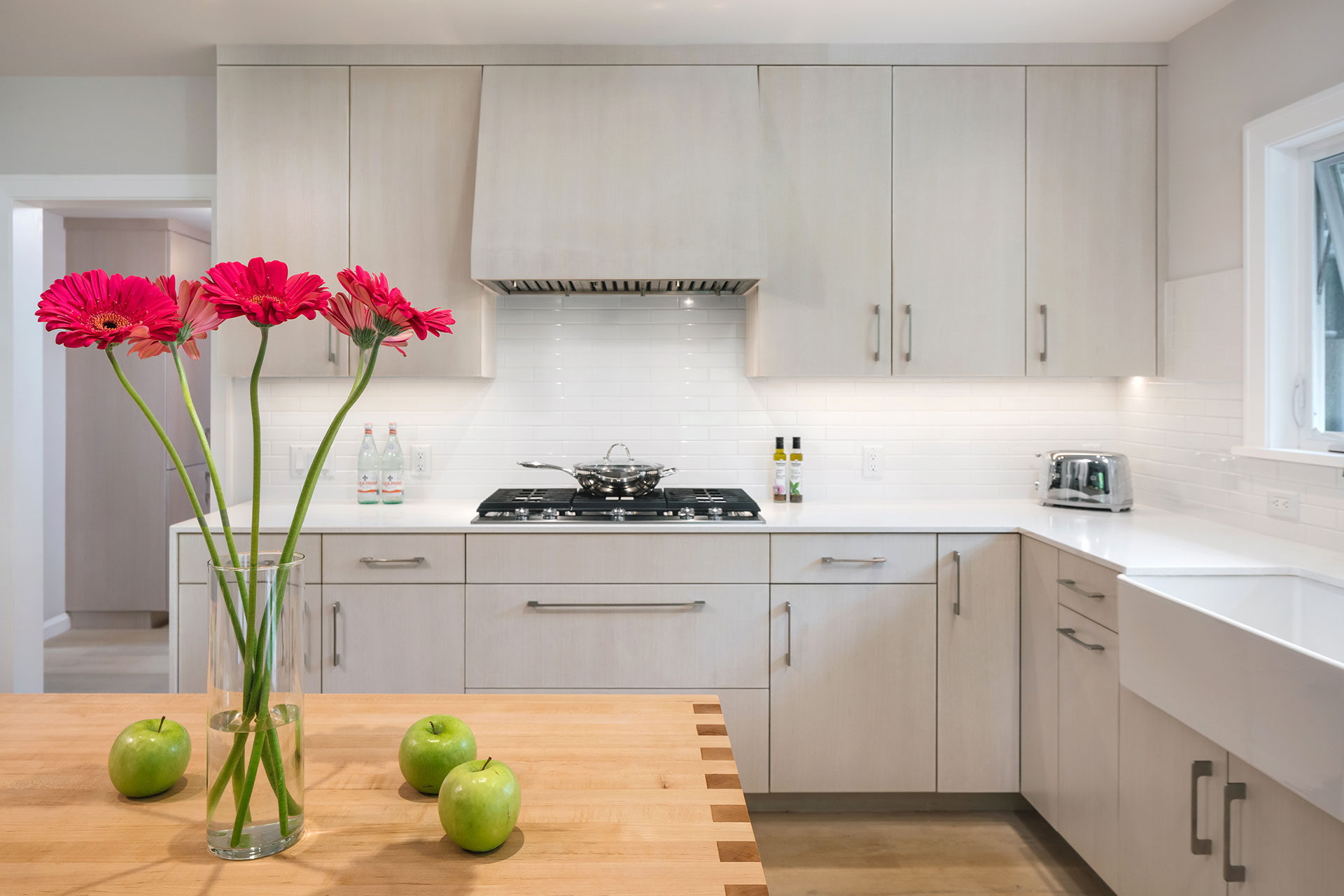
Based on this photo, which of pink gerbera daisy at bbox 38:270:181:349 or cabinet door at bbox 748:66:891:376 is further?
cabinet door at bbox 748:66:891:376

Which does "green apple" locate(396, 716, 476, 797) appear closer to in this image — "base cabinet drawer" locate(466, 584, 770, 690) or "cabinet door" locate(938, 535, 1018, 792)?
"base cabinet drawer" locate(466, 584, 770, 690)

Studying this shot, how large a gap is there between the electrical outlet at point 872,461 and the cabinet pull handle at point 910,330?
46 cm

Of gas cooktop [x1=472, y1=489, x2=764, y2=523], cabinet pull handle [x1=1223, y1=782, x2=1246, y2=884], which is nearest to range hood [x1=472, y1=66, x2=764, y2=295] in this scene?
gas cooktop [x1=472, y1=489, x2=764, y2=523]

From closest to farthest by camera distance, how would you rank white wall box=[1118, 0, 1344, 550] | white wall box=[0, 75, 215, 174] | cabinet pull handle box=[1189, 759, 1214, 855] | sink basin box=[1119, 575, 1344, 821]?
sink basin box=[1119, 575, 1344, 821] → cabinet pull handle box=[1189, 759, 1214, 855] → white wall box=[1118, 0, 1344, 550] → white wall box=[0, 75, 215, 174]

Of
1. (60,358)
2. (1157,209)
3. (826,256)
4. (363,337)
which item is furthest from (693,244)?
(60,358)

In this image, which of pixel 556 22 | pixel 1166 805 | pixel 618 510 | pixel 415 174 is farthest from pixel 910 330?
pixel 415 174

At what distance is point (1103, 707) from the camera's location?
2299 mm

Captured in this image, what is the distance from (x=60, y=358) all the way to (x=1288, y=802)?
5.74 metres

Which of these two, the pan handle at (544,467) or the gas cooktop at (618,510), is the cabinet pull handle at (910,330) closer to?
the gas cooktop at (618,510)

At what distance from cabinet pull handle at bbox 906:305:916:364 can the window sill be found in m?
1.00

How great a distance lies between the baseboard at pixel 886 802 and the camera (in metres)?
2.92

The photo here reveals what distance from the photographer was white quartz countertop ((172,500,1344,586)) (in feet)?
7.26

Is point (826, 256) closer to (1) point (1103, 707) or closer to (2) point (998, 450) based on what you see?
(2) point (998, 450)

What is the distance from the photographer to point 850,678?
2809 mm
